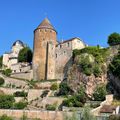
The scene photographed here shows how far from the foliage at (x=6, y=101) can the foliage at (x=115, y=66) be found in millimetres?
13927

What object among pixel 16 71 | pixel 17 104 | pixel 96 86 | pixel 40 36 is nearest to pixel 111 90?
pixel 96 86

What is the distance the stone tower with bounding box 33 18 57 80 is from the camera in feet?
188

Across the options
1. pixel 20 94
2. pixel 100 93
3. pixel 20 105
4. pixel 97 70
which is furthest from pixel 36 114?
pixel 97 70

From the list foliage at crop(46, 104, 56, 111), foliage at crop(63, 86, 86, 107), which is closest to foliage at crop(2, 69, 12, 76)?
foliage at crop(46, 104, 56, 111)

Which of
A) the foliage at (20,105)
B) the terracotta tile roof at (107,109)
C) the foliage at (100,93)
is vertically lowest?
the terracotta tile roof at (107,109)

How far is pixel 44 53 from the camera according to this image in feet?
191

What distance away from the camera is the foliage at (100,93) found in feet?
151

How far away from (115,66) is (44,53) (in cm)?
1436

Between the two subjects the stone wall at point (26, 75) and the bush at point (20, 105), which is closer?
the bush at point (20, 105)

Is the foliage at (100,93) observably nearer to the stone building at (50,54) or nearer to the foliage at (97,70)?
the foliage at (97,70)

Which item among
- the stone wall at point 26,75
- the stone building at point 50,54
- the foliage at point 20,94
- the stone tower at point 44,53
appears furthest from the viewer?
the stone wall at point 26,75

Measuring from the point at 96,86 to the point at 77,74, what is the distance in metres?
3.40

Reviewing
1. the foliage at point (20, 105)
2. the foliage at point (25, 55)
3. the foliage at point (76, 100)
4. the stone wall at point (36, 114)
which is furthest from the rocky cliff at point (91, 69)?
the foliage at point (25, 55)

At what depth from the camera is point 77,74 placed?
50031 mm
